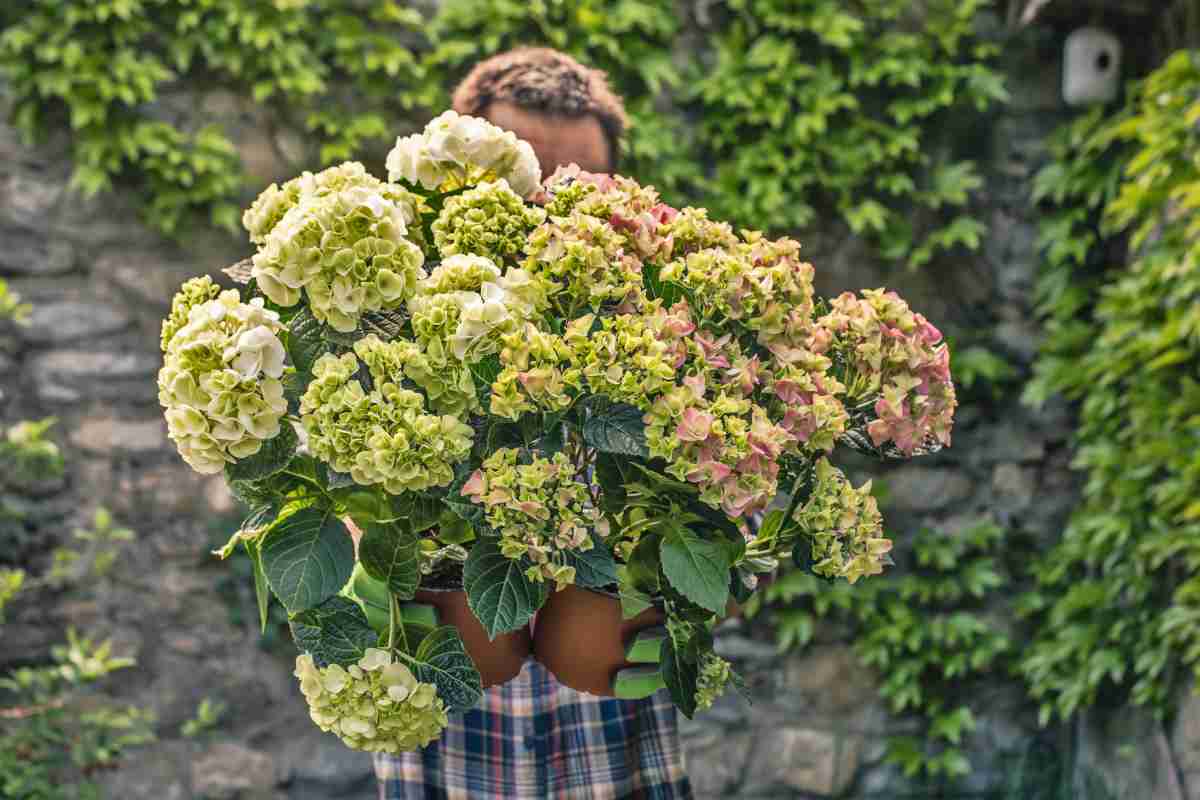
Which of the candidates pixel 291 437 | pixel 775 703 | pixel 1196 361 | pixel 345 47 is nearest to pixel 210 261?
pixel 345 47

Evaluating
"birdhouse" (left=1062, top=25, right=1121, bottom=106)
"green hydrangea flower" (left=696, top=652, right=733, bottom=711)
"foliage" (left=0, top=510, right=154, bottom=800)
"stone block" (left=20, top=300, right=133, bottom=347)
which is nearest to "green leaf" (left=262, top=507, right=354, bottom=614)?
"green hydrangea flower" (left=696, top=652, right=733, bottom=711)

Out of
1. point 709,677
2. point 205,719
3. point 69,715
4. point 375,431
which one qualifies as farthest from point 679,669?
point 69,715

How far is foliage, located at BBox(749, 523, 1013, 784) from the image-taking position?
318 cm

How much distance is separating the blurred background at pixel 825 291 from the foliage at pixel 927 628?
1 cm

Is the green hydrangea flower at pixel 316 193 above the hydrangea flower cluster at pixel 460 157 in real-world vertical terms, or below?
below

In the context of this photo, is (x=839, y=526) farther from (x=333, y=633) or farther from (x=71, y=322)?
(x=71, y=322)

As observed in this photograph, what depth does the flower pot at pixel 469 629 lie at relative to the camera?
44.7 inches

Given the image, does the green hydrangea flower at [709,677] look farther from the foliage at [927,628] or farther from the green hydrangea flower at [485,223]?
the foliage at [927,628]

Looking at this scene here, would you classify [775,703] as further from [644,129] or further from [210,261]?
[210,261]

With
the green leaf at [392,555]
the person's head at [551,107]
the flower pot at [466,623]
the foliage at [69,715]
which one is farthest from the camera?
the foliage at [69,715]

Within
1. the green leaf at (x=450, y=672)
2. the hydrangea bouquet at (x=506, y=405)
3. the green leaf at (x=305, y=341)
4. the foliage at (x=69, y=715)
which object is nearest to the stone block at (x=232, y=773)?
the foliage at (x=69, y=715)

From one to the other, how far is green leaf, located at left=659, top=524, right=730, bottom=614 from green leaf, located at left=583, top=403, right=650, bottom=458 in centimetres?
9

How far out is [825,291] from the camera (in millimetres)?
3258

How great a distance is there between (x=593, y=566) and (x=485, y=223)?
12.4 inches
